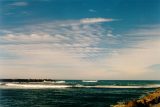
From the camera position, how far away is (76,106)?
117ft

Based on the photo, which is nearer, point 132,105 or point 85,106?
point 132,105

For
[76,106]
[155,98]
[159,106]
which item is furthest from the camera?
[76,106]

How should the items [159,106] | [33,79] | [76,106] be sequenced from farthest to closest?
[33,79], [76,106], [159,106]

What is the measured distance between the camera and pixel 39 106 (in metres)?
36.5

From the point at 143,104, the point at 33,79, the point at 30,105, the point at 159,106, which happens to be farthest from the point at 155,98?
the point at 33,79

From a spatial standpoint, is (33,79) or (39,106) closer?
(39,106)

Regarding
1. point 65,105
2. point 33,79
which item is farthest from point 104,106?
point 33,79

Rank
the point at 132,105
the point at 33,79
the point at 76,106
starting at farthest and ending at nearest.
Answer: the point at 33,79 < the point at 76,106 < the point at 132,105

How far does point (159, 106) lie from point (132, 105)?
266cm

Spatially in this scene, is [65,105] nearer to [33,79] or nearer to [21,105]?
[21,105]

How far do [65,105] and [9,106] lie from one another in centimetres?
604

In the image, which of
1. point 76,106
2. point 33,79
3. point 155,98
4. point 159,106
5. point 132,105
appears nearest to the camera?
point 159,106

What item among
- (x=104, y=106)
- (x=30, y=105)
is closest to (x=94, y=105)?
(x=104, y=106)

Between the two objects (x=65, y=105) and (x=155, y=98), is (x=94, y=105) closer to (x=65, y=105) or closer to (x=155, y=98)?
(x=65, y=105)
